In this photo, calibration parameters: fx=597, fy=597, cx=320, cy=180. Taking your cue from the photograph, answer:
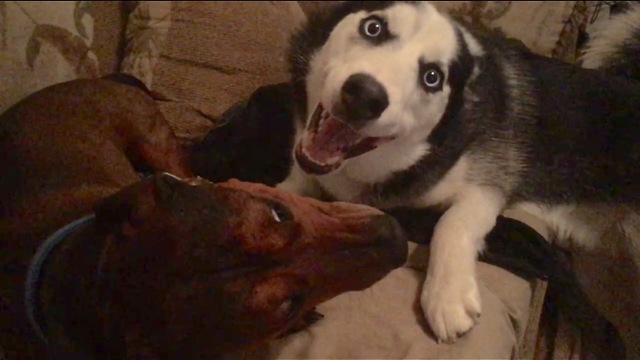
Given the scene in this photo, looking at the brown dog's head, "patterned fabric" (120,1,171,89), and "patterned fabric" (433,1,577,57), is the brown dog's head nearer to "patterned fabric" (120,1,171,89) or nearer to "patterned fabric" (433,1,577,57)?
"patterned fabric" (120,1,171,89)

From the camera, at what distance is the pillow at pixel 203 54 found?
5.73 ft

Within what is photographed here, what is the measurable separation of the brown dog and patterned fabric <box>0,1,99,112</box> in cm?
32

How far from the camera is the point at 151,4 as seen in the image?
6.03 feet

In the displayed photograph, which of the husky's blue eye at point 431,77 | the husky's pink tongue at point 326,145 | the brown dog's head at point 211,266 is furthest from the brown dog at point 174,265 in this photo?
the husky's blue eye at point 431,77

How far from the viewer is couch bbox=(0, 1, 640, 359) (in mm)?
1145

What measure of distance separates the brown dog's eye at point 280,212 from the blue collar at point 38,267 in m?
0.35

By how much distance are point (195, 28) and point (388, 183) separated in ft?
2.61

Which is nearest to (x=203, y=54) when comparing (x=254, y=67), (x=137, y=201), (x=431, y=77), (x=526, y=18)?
(x=254, y=67)

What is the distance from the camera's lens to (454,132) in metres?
1.42

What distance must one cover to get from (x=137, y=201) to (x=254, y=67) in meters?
0.91

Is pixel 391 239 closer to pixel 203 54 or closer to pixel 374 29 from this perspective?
pixel 374 29

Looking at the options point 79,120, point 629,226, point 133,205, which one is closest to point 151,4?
point 79,120

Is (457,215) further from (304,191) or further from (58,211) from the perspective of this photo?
(58,211)

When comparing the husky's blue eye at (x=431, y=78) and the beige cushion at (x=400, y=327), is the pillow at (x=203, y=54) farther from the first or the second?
the beige cushion at (x=400, y=327)
